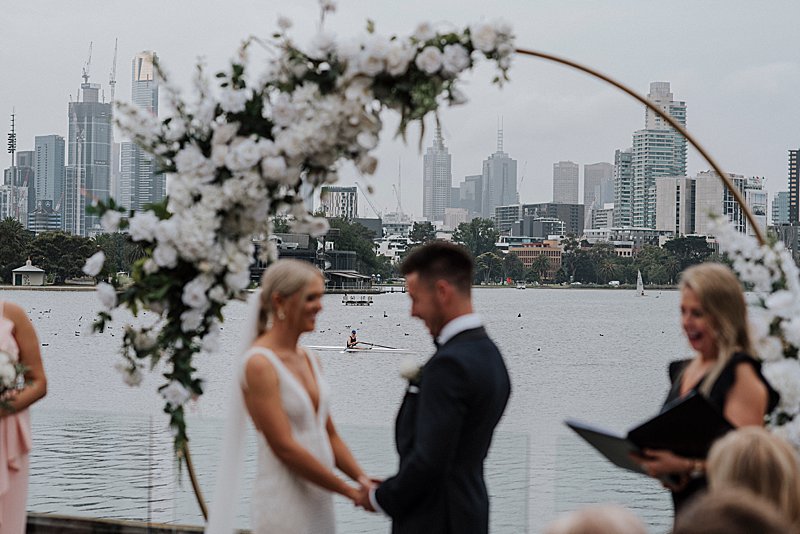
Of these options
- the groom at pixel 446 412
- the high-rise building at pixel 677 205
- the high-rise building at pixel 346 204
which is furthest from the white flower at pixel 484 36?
the high-rise building at pixel 346 204

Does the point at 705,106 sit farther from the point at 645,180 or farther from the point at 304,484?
the point at 304,484

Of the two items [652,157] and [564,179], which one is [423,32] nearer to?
[652,157]

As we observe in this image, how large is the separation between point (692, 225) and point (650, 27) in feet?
221

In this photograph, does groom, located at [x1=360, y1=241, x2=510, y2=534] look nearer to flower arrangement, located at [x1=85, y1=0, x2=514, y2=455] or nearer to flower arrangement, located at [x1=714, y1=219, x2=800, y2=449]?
flower arrangement, located at [x1=85, y1=0, x2=514, y2=455]

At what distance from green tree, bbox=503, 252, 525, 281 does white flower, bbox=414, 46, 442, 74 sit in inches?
3561

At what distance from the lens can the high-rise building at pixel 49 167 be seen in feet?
412

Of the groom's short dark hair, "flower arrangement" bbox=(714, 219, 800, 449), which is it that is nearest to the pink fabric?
the groom's short dark hair

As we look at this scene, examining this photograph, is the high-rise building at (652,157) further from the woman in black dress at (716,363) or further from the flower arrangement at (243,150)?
the woman in black dress at (716,363)

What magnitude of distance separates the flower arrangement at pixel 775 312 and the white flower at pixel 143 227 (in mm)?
2000

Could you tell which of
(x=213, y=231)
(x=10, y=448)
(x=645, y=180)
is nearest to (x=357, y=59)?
(x=213, y=231)

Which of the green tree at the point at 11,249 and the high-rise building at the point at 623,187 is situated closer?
the green tree at the point at 11,249

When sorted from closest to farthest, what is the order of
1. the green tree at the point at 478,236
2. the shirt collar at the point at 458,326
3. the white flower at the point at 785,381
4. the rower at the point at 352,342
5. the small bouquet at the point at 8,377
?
the shirt collar at the point at 458,326 < the white flower at the point at 785,381 < the small bouquet at the point at 8,377 < the rower at the point at 352,342 < the green tree at the point at 478,236

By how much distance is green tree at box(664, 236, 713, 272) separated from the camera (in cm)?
6906

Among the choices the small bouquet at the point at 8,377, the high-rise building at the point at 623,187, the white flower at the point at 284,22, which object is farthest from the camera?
the high-rise building at the point at 623,187
